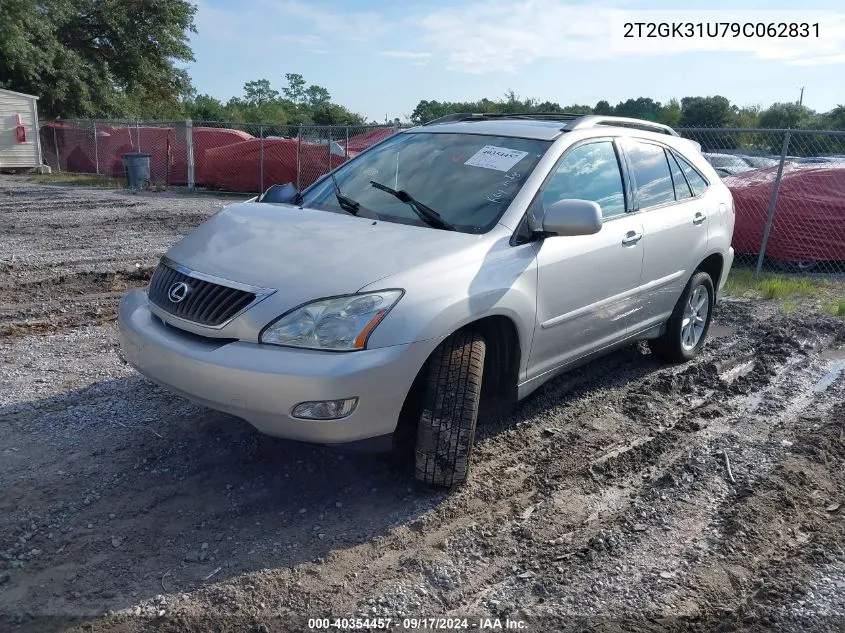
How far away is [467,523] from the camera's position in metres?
3.54

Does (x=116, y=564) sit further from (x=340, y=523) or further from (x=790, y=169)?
(x=790, y=169)

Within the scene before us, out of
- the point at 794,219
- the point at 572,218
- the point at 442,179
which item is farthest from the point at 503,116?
the point at 794,219

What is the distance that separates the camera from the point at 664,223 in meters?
5.22

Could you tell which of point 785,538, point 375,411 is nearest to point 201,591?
point 375,411

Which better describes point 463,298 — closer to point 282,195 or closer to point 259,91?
point 282,195

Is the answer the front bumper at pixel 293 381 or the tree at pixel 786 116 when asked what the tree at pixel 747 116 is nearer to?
the tree at pixel 786 116

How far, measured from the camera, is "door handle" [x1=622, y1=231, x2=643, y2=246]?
4.76 meters

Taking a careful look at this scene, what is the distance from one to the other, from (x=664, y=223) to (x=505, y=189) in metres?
1.53

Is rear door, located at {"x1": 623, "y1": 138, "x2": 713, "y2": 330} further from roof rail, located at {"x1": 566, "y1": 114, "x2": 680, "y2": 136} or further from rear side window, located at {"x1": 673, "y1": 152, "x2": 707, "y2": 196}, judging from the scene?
roof rail, located at {"x1": 566, "y1": 114, "x2": 680, "y2": 136}

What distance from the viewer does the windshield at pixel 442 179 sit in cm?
419

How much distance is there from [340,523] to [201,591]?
0.74 metres

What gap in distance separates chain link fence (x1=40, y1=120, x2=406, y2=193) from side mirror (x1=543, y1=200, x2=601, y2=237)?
10.7 m

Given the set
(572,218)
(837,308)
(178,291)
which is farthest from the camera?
(837,308)

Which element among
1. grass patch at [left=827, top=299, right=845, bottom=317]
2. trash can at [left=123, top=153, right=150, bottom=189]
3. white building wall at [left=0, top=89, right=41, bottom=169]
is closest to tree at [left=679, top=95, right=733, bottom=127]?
trash can at [left=123, top=153, right=150, bottom=189]
